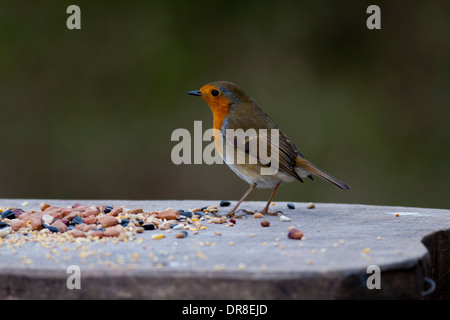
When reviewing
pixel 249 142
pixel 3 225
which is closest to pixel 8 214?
pixel 3 225

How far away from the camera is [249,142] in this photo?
321 centimetres

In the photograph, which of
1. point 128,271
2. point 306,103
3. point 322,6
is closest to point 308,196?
point 306,103

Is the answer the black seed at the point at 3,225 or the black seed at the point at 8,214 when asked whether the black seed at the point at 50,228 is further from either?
the black seed at the point at 8,214

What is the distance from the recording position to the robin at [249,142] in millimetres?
3176

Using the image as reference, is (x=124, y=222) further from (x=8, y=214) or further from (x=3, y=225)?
(x=8, y=214)

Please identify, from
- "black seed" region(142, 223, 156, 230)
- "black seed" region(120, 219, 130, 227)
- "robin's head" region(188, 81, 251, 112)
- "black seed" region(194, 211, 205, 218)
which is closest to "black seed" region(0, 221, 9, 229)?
"black seed" region(120, 219, 130, 227)

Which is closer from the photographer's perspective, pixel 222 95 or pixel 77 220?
pixel 77 220

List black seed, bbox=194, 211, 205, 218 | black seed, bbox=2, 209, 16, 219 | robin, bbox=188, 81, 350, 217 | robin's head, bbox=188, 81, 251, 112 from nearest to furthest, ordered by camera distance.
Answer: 1. black seed, bbox=2, 209, 16, 219
2. black seed, bbox=194, 211, 205, 218
3. robin, bbox=188, 81, 350, 217
4. robin's head, bbox=188, 81, 251, 112

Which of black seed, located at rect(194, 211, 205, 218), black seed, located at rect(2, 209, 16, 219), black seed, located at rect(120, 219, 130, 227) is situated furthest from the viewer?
black seed, located at rect(194, 211, 205, 218)

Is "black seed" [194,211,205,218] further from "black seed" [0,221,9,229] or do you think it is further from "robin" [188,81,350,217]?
"black seed" [0,221,9,229]

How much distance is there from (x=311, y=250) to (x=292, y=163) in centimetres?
125

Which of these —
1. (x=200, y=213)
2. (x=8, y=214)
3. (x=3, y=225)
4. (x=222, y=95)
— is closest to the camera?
(x=3, y=225)

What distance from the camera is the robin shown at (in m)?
3.18
